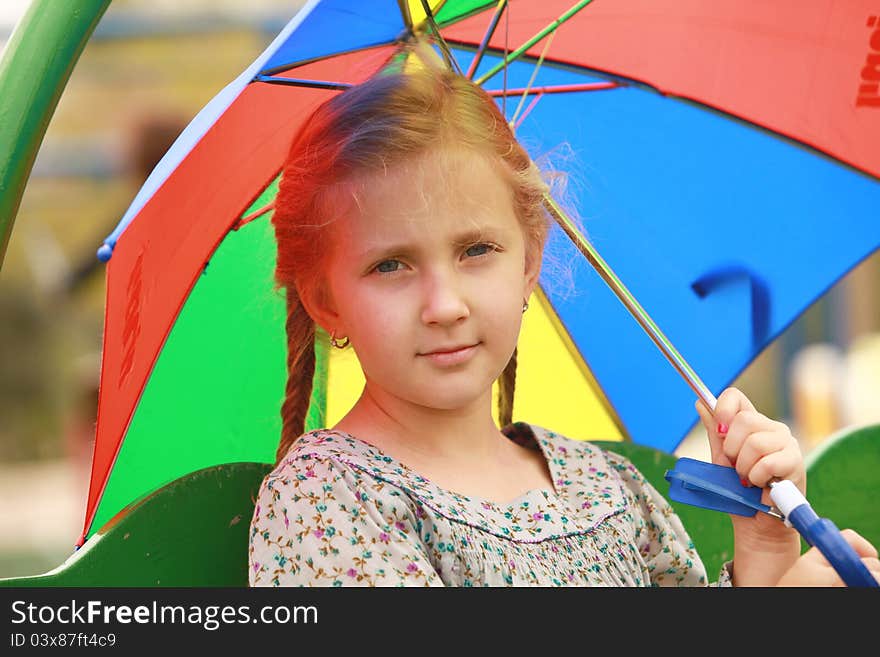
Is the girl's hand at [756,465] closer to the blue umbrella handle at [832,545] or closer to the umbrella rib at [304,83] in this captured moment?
the blue umbrella handle at [832,545]

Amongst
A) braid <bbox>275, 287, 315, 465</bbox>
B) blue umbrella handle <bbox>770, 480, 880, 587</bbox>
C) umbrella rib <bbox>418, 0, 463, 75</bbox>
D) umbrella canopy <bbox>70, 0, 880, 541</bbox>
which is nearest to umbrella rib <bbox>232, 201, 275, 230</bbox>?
umbrella canopy <bbox>70, 0, 880, 541</bbox>

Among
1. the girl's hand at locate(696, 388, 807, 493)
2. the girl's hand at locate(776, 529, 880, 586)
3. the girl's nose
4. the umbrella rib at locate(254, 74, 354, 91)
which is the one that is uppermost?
the umbrella rib at locate(254, 74, 354, 91)

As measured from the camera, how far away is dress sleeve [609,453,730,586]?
1392 mm

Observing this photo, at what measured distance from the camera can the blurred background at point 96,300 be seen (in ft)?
14.9

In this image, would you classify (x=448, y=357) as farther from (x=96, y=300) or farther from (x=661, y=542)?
(x=96, y=300)

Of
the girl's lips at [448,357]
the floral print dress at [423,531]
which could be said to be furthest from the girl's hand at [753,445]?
the girl's lips at [448,357]

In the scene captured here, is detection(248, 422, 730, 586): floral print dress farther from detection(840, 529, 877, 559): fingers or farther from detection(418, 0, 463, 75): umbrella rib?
detection(418, 0, 463, 75): umbrella rib

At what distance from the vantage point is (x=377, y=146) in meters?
1.22

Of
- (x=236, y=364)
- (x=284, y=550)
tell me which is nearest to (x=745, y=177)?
(x=236, y=364)

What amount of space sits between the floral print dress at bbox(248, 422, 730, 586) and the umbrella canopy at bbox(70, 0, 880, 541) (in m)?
0.20
